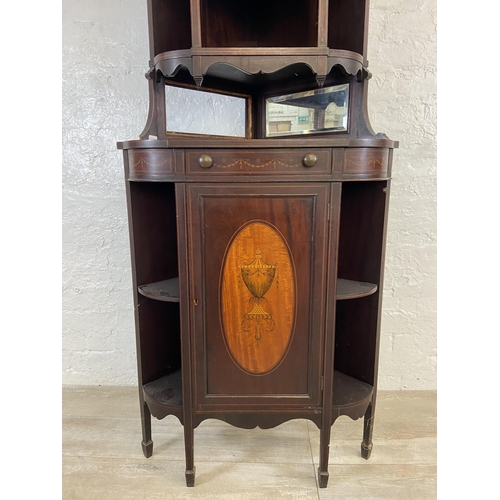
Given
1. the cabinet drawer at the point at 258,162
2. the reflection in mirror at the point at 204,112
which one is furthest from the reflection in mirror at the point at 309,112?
the cabinet drawer at the point at 258,162

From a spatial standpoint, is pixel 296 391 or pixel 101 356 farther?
pixel 101 356

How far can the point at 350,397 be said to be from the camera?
6.12 feet

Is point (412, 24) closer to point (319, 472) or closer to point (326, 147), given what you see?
point (326, 147)

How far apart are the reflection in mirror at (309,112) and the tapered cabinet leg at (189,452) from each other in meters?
1.33

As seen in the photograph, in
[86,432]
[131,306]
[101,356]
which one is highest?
[131,306]

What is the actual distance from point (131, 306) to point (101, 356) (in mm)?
360

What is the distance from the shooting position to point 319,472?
1751mm

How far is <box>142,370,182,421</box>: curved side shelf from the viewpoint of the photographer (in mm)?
1793

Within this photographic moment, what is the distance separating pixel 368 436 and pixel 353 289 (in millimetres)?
661

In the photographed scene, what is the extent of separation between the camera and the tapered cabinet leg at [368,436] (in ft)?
6.20

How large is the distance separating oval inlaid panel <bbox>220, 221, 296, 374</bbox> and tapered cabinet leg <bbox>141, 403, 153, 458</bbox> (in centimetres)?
53

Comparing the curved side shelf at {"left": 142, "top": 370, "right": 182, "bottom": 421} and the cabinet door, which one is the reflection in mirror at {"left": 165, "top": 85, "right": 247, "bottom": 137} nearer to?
the cabinet door

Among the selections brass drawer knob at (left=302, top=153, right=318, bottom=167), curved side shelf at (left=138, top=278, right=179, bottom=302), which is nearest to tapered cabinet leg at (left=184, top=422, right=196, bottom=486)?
curved side shelf at (left=138, top=278, right=179, bottom=302)

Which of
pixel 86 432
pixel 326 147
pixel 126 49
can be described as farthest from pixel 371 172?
pixel 86 432
